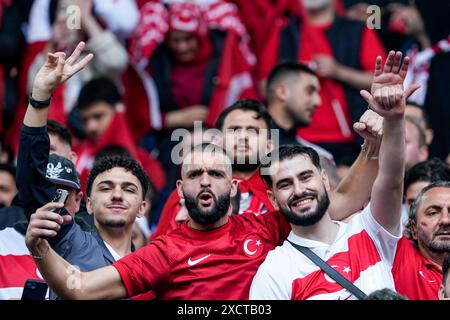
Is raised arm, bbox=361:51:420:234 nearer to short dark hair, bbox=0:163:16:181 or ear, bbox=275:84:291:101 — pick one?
ear, bbox=275:84:291:101

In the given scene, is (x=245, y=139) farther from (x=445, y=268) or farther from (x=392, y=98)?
(x=445, y=268)

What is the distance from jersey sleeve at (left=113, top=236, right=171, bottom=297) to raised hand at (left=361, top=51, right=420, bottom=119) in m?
1.38

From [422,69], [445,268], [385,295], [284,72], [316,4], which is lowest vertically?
[385,295]

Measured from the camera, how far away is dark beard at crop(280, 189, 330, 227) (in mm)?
6500

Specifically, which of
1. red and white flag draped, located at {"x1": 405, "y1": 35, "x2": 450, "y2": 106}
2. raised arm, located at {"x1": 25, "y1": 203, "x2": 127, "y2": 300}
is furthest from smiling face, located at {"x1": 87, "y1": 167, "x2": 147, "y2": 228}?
red and white flag draped, located at {"x1": 405, "y1": 35, "x2": 450, "y2": 106}

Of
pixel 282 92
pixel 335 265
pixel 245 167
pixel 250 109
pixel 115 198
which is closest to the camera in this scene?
pixel 335 265

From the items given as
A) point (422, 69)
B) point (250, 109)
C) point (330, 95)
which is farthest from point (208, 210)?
point (422, 69)

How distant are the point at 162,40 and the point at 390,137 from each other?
15.4 ft

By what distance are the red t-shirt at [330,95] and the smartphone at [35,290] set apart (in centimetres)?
441

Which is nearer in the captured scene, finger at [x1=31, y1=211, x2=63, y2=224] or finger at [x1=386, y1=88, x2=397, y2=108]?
finger at [x1=31, y1=211, x2=63, y2=224]

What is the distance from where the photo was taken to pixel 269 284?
6219mm

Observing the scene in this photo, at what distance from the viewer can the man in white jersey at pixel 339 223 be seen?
20.5ft

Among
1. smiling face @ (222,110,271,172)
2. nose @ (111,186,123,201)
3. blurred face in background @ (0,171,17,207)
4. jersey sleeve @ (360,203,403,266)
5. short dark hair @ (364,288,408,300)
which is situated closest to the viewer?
short dark hair @ (364,288,408,300)

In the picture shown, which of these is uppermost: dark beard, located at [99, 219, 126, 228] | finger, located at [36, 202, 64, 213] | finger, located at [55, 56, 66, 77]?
finger, located at [55, 56, 66, 77]
